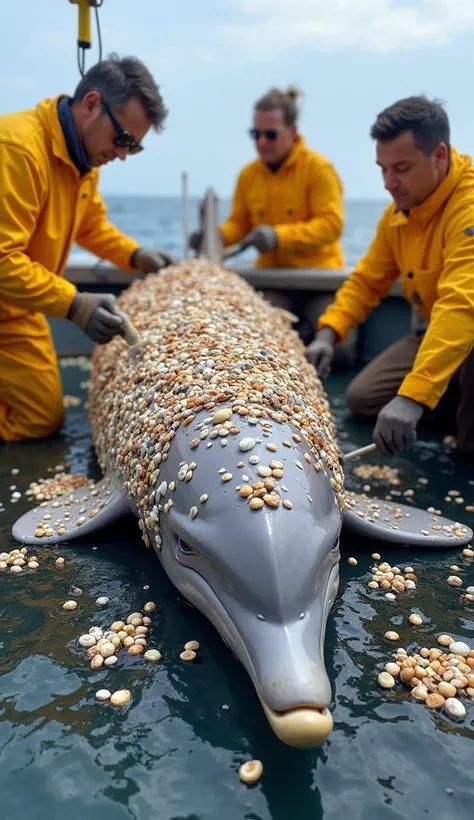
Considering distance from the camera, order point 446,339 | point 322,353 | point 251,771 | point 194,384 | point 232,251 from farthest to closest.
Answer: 1. point 232,251
2. point 322,353
3. point 446,339
4. point 194,384
5. point 251,771

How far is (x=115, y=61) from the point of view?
4.31m

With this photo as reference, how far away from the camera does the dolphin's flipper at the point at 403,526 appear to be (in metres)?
3.31

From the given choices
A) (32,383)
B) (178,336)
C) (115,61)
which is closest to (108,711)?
(178,336)

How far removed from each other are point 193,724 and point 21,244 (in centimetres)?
325

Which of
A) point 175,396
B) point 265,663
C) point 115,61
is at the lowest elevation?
point 265,663

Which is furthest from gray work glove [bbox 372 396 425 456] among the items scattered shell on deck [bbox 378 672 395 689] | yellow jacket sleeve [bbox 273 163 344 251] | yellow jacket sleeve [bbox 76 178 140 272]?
yellow jacket sleeve [bbox 273 163 344 251]

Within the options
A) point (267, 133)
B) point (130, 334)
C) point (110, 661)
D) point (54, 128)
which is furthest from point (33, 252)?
point (267, 133)

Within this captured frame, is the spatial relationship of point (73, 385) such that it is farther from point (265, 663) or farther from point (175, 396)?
point (265, 663)

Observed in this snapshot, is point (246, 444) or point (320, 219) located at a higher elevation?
point (320, 219)

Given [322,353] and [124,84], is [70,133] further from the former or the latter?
[322,353]

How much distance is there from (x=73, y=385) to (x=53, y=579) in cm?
377

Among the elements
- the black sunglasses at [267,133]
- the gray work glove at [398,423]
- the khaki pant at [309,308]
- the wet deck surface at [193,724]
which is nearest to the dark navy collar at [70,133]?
the gray work glove at [398,423]

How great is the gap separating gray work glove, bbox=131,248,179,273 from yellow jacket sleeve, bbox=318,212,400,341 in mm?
1663

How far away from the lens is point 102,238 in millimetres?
6090
